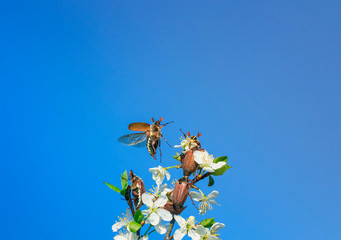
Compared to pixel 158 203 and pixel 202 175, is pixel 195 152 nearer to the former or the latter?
pixel 202 175

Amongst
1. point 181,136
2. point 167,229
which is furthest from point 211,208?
point 181,136

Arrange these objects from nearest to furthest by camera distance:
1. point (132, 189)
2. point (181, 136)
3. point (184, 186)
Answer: point (184, 186) → point (132, 189) → point (181, 136)

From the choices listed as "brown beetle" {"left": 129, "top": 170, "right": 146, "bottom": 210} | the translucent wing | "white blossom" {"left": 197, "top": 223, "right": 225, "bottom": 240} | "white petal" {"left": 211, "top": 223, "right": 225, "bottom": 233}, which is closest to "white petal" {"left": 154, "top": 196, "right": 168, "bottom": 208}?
"brown beetle" {"left": 129, "top": 170, "right": 146, "bottom": 210}

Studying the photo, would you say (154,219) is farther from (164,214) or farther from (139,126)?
(139,126)

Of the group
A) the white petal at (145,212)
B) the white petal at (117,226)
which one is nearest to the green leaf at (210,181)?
the white petal at (145,212)

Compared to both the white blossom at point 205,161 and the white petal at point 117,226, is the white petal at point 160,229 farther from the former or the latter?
the white blossom at point 205,161

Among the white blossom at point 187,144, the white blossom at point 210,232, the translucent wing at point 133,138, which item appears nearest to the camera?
the white blossom at point 210,232

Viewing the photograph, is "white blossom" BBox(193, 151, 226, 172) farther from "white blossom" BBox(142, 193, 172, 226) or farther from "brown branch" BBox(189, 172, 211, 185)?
"white blossom" BBox(142, 193, 172, 226)
